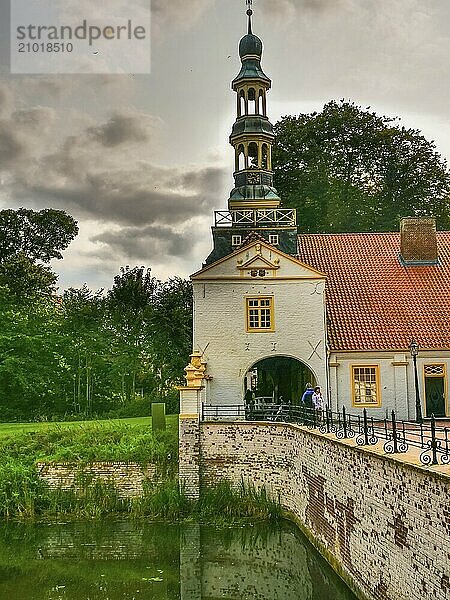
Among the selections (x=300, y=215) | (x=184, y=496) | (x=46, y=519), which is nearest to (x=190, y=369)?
(x=184, y=496)

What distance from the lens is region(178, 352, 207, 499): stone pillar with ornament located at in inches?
851

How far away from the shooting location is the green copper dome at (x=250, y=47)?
104 ft

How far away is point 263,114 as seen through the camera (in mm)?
30203

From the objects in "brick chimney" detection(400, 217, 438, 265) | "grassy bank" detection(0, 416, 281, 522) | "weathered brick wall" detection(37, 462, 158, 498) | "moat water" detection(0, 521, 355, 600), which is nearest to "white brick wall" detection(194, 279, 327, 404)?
"grassy bank" detection(0, 416, 281, 522)

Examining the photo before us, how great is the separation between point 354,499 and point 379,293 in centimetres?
1418

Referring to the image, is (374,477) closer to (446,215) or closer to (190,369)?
(190,369)

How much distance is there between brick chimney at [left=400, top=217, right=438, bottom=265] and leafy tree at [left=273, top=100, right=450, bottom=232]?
11.7 metres

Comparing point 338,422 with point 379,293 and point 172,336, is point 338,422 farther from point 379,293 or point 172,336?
point 172,336

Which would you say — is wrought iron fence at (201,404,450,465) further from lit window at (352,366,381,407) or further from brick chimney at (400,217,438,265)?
brick chimney at (400,217,438,265)

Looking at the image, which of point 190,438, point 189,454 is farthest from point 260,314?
point 189,454

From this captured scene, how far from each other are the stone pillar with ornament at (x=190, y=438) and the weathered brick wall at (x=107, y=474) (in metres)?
0.92

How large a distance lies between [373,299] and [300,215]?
1471 centimetres

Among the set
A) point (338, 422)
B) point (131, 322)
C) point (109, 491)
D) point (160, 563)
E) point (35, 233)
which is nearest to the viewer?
point (338, 422)

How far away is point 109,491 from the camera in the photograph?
2173 centimetres
